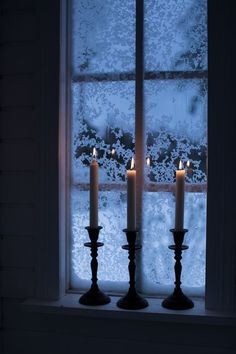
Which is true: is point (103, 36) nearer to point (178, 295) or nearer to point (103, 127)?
point (103, 127)

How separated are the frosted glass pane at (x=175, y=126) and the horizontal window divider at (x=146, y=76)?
0.02m

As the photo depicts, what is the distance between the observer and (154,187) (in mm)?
1521

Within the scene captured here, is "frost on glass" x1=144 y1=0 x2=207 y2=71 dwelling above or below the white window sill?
above

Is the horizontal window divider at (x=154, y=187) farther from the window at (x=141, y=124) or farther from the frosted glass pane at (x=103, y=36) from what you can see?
the frosted glass pane at (x=103, y=36)

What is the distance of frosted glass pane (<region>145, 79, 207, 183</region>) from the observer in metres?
1.49

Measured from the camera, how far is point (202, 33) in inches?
58.5

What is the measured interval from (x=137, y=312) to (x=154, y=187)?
0.42 m

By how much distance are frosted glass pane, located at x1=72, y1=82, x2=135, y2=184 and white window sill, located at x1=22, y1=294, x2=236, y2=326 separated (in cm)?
43

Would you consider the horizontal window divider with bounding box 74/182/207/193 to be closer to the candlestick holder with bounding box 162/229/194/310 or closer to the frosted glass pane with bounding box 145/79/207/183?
the frosted glass pane with bounding box 145/79/207/183
